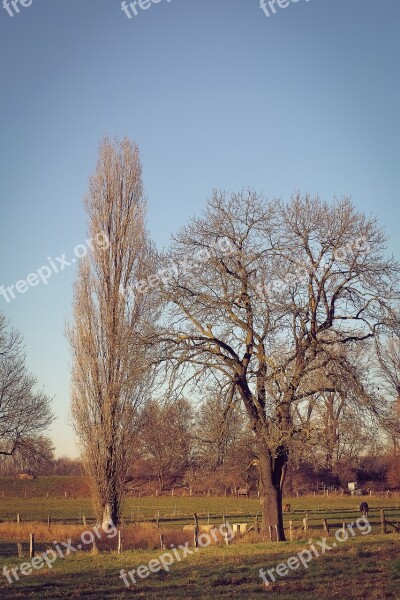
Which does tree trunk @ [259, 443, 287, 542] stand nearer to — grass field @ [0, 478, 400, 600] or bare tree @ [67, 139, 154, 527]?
grass field @ [0, 478, 400, 600]

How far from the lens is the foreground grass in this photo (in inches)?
473

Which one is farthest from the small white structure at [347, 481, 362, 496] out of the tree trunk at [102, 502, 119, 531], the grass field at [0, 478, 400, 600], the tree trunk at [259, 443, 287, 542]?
the tree trunk at [259, 443, 287, 542]

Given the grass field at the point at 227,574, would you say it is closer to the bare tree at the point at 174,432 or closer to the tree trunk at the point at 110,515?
the tree trunk at the point at 110,515

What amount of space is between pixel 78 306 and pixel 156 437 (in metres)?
7.74

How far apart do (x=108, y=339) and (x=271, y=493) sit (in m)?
10.0

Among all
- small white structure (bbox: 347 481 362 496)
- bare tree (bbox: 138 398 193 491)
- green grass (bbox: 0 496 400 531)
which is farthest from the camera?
small white structure (bbox: 347 481 362 496)

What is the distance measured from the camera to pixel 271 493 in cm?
1972

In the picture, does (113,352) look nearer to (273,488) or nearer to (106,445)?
(106,445)

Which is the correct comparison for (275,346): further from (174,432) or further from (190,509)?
(190,509)

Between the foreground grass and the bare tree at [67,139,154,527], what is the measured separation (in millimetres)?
7785

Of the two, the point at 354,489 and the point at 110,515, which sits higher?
the point at 110,515

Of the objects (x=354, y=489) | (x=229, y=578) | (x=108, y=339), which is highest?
(x=108, y=339)

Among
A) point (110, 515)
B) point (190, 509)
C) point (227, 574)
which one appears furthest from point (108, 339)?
point (190, 509)

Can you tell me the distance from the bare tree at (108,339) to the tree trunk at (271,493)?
703 centimetres
